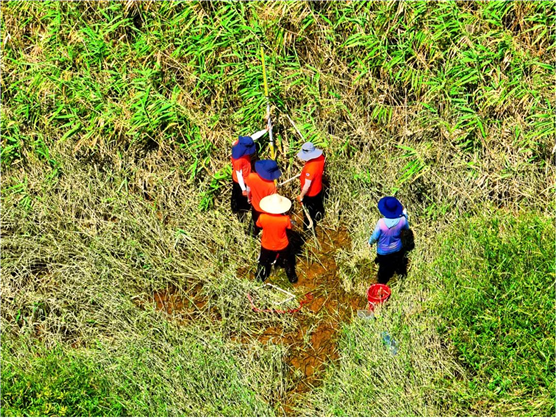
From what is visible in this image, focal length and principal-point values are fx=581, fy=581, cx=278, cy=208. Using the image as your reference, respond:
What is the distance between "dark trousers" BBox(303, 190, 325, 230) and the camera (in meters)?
→ 7.84

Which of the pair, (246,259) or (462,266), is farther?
(246,259)

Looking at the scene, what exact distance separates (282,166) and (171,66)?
7.10 ft

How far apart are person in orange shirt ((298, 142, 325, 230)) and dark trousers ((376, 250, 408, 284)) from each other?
1211mm

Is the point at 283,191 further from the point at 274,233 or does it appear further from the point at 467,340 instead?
the point at 467,340

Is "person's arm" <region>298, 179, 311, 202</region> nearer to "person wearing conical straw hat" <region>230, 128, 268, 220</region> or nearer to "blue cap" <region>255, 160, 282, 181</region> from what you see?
"blue cap" <region>255, 160, 282, 181</region>

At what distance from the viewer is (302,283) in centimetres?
752

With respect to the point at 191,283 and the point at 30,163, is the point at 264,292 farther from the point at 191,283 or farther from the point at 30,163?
the point at 30,163

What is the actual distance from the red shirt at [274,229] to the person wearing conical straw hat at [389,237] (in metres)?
1.02

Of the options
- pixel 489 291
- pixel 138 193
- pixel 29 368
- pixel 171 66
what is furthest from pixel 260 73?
pixel 29 368

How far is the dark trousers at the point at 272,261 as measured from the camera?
729 centimetres

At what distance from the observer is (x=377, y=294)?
6.86m

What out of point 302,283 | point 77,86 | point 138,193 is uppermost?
point 77,86

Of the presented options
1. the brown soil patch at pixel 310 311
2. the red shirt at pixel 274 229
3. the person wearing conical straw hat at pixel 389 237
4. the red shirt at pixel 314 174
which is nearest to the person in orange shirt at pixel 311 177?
the red shirt at pixel 314 174

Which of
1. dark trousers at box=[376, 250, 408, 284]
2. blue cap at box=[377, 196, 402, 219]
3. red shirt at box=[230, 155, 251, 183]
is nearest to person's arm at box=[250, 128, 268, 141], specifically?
red shirt at box=[230, 155, 251, 183]
